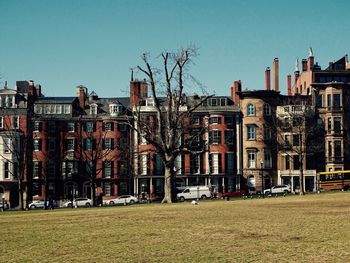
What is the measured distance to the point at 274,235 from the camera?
1958 centimetres

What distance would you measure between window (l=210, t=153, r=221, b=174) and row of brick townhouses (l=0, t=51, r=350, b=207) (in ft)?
0.49

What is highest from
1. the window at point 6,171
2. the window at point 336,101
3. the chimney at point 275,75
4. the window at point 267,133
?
the chimney at point 275,75

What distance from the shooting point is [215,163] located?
299ft

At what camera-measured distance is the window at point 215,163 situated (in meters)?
90.9

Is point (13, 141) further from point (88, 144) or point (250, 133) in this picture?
point (250, 133)

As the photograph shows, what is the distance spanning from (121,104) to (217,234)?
74.5 metres

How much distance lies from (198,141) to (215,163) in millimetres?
4344

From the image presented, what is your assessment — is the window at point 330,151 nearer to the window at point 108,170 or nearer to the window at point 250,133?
the window at point 250,133

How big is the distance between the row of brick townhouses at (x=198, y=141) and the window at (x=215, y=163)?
151mm

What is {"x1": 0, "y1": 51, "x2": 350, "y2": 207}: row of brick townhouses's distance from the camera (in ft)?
295

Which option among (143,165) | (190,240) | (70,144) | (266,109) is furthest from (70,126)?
(190,240)

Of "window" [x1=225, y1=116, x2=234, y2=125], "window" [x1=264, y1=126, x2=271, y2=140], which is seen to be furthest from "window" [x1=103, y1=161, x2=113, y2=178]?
"window" [x1=264, y1=126, x2=271, y2=140]

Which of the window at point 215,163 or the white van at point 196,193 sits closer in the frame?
the white van at point 196,193

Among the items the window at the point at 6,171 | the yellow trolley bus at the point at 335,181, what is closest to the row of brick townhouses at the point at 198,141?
the window at the point at 6,171
